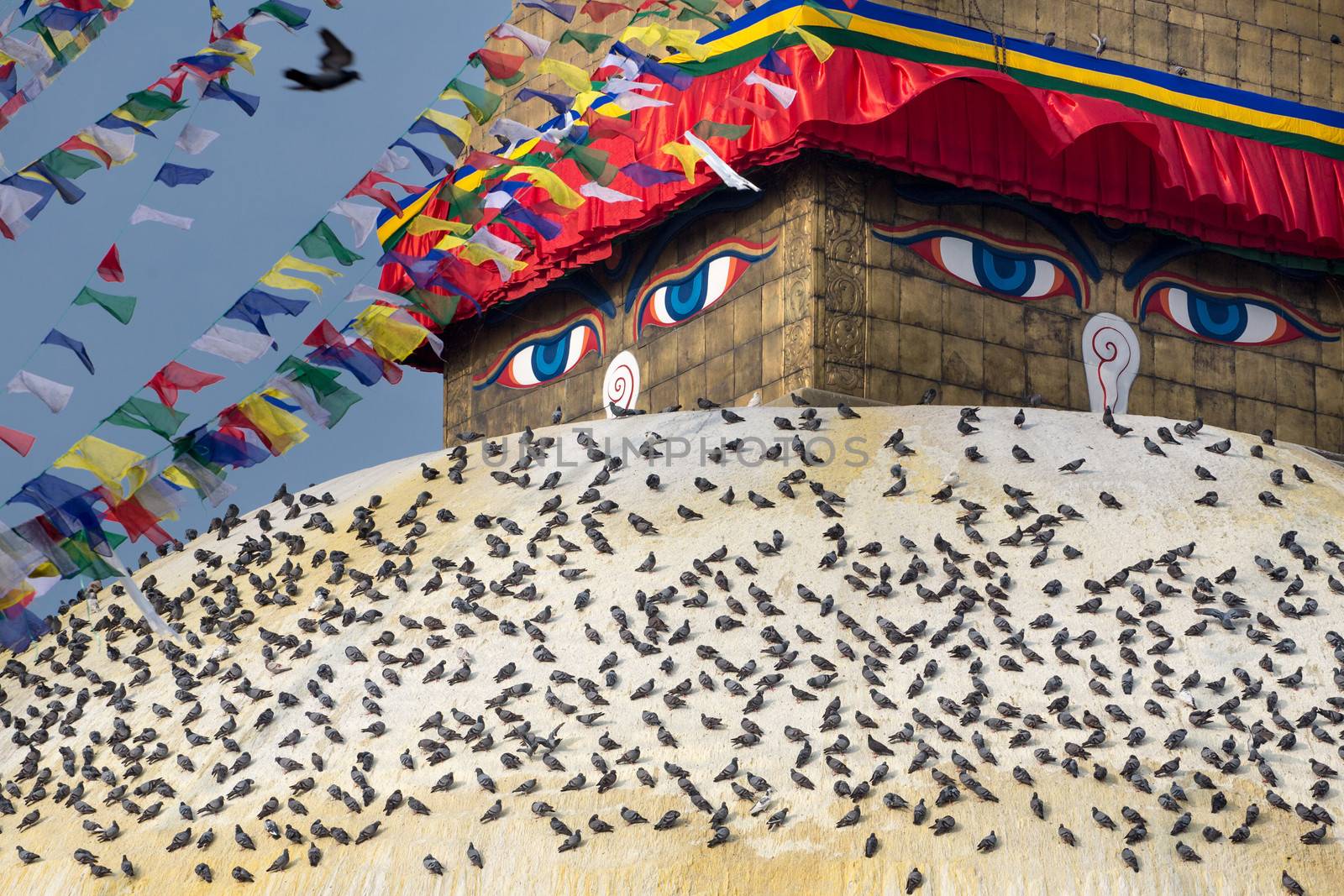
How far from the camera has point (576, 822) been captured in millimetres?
10195

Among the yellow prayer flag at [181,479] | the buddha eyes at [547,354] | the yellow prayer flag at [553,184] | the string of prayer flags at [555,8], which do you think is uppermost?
the string of prayer flags at [555,8]

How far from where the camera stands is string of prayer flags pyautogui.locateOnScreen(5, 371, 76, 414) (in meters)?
10.4

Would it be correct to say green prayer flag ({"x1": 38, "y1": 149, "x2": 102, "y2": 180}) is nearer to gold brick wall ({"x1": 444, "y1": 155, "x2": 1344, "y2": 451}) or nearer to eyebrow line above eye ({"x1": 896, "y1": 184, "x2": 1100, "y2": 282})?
gold brick wall ({"x1": 444, "y1": 155, "x2": 1344, "y2": 451})

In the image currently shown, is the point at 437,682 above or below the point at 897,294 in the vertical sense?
below

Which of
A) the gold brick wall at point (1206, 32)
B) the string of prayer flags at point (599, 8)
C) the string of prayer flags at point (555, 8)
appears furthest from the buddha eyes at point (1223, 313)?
the string of prayer flags at point (555, 8)

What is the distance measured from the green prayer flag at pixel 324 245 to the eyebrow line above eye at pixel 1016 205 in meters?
5.96

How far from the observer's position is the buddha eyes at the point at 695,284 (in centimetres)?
1630

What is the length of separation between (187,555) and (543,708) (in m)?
4.37

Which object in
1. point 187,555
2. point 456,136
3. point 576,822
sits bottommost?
point 576,822

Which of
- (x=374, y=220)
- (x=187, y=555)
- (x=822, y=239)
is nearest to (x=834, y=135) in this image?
(x=822, y=239)

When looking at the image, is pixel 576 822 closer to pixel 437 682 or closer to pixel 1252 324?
pixel 437 682

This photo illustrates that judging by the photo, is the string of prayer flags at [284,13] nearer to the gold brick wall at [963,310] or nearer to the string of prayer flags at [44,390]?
the string of prayer flags at [44,390]

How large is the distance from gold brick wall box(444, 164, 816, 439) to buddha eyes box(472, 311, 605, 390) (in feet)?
0.28

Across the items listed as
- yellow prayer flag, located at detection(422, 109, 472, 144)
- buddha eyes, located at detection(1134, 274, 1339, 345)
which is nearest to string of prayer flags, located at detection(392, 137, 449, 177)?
yellow prayer flag, located at detection(422, 109, 472, 144)
